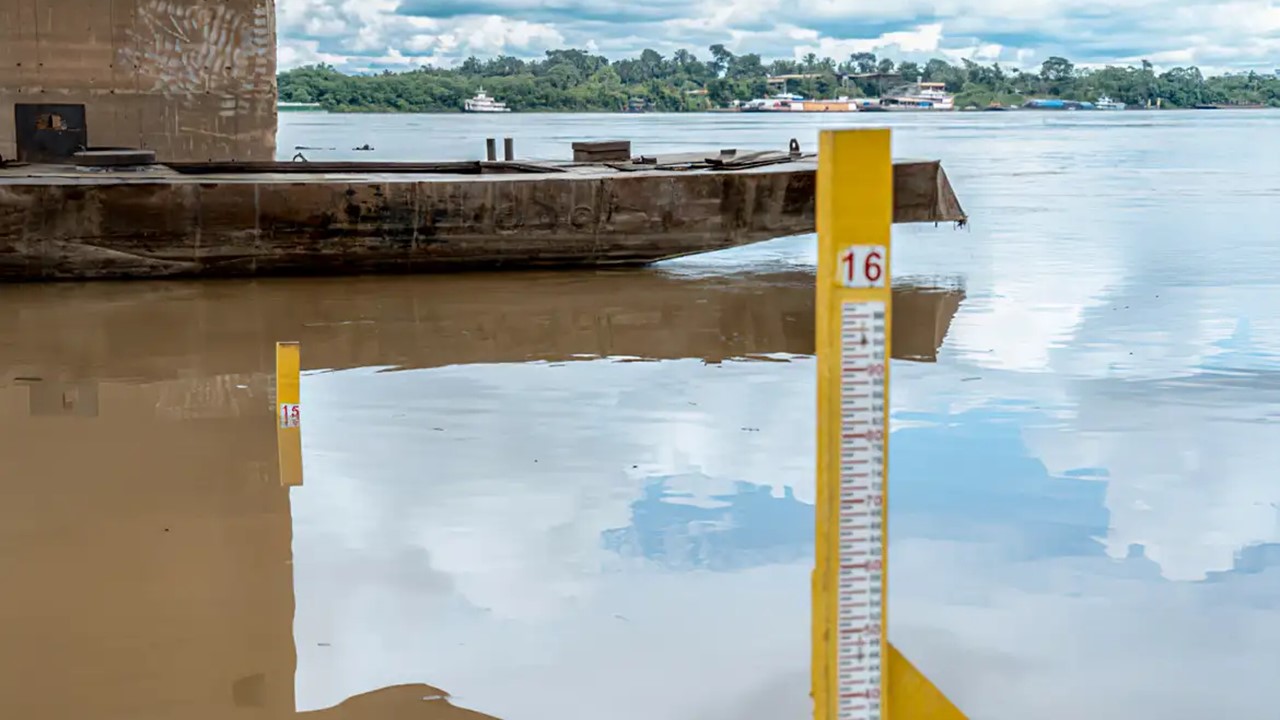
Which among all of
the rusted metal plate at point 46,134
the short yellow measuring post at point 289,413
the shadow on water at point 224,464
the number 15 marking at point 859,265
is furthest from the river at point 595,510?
the rusted metal plate at point 46,134

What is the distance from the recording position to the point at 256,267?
15.9m

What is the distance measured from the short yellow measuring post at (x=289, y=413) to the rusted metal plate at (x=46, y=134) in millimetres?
11715

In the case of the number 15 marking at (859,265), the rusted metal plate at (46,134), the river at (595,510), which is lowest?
the river at (595,510)

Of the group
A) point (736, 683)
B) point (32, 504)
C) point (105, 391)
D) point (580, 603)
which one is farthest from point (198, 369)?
point (736, 683)

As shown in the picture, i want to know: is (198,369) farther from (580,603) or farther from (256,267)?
(580,603)

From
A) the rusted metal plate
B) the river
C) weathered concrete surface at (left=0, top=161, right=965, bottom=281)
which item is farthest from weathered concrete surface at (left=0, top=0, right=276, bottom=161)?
the river

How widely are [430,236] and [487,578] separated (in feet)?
33.8

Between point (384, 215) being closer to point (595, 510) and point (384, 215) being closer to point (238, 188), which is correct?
point (238, 188)

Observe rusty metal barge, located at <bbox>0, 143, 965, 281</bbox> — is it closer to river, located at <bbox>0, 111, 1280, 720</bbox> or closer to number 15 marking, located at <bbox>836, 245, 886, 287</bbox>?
river, located at <bbox>0, 111, 1280, 720</bbox>

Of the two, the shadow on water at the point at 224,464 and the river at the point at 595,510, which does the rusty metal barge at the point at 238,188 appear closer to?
the shadow on water at the point at 224,464

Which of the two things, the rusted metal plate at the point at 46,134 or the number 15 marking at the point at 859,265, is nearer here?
the number 15 marking at the point at 859,265

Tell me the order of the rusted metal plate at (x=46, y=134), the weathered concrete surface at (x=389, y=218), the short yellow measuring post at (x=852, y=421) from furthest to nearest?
the rusted metal plate at (x=46, y=134) < the weathered concrete surface at (x=389, y=218) < the short yellow measuring post at (x=852, y=421)

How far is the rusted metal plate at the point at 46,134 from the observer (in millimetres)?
18656

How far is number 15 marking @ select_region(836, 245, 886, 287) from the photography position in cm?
345
